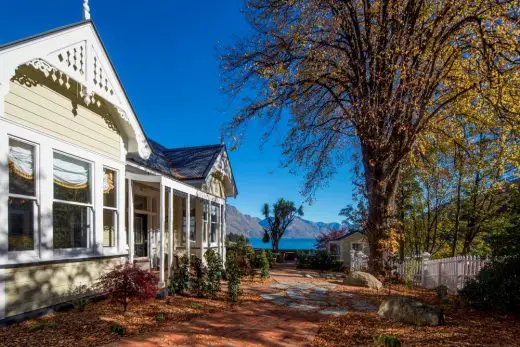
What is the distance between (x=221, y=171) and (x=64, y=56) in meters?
10.0

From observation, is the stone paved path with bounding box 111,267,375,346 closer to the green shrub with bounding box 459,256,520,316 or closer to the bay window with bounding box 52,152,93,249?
the green shrub with bounding box 459,256,520,316

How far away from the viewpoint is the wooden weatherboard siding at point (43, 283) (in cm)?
541

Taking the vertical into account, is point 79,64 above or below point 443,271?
above

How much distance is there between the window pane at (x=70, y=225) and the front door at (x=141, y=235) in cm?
538

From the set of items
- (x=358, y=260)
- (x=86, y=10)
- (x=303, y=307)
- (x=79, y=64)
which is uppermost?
(x=86, y=10)

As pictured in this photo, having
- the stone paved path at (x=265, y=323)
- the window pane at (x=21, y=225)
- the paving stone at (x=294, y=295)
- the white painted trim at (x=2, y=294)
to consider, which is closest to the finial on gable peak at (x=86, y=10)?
the window pane at (x=21, y=225)

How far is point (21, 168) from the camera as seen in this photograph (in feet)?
19.0

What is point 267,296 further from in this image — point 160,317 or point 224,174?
point 224,174

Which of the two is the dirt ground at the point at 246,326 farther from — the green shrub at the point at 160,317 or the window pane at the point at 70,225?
the window pane at the point at 70,225

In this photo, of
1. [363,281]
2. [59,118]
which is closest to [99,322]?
[59,118]

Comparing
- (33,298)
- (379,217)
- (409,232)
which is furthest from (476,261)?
(409,232)

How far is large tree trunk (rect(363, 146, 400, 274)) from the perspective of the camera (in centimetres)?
A: 1138

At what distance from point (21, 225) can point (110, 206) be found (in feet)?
8.90

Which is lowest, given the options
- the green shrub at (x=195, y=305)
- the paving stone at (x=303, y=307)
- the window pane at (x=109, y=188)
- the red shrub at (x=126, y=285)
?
the paving stone at (x=303, y=307)
